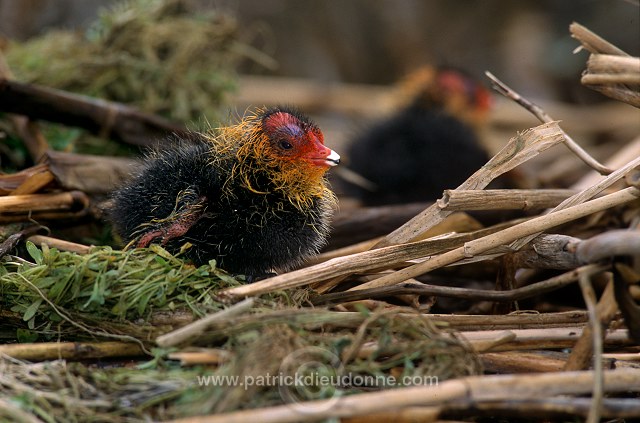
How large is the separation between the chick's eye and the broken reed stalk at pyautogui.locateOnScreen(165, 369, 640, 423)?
4.01 feet

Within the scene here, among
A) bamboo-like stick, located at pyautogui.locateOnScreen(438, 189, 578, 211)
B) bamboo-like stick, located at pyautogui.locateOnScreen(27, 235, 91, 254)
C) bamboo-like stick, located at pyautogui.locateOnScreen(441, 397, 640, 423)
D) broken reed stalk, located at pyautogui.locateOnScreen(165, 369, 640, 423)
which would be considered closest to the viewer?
broken reed stalk, located at pyautogui.locateOnScreen(165, 369, 640, 423)

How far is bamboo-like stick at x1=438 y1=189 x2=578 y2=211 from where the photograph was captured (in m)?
2.97

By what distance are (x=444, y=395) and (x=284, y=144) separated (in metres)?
1.35

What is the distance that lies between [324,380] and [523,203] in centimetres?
137

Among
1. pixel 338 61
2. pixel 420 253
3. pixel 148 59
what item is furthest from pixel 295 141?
pixel 338 61

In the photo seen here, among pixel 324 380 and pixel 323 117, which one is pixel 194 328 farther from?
pixel 323 117

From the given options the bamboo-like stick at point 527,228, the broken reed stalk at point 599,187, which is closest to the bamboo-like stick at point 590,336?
the bamboo-like stick at point 527,228

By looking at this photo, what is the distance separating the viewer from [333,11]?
8812 millimetres

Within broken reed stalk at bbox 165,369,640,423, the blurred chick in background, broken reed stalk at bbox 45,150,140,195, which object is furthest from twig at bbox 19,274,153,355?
the blurred chick in background

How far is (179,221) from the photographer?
2.92 metres

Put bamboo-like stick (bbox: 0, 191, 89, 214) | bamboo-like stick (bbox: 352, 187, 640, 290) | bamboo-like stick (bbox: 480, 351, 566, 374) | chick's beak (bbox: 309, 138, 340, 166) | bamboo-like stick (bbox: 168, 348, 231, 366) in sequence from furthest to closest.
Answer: bamboo-like stick (bbox: 0, 191, 89, 214) < chick's beak (bbox: 309, 138, 340, 166) < bamboo-like stick (bbox: 352, 187, 640, 290) < bamboo-like stick (bbox: 480, 351, 566, 374) < bamboo-like stick (bbox: 168, 348, 231, 366)

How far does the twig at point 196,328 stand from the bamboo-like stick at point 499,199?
975 millimetres

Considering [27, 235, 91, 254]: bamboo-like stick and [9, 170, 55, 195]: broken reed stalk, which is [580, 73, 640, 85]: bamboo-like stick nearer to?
[27, 235, 91, 254]: bamboo-like stick

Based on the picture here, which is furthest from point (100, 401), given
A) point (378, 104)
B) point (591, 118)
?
point (591, 118)
